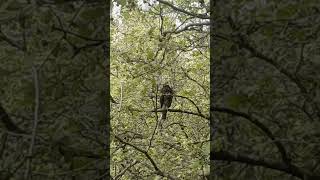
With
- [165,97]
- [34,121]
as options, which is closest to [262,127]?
[34,121]

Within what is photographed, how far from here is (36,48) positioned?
109 cm

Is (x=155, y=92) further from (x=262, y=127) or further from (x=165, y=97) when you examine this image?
(x=262, y=127)

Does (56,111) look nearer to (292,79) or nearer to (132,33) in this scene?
(292,79)

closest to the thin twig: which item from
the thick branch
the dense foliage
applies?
the thick branch

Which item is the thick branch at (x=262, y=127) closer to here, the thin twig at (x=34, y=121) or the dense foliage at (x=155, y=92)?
the thin twig at (x=34, y=121)

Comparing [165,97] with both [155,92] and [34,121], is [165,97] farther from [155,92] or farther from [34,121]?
[34,121]

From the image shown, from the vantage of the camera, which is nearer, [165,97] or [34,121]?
[34,121]

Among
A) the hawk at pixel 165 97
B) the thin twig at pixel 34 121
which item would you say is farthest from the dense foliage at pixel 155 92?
the thin twig at pixel 34 121

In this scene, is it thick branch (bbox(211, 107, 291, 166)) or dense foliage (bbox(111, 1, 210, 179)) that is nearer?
thick branch (bbox(211, 107, 291, 166))

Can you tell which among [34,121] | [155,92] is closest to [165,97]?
[155,92]

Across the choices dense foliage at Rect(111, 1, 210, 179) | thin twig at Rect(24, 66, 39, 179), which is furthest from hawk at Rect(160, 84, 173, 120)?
thin twig at Rect(24, 66, 39, 179)

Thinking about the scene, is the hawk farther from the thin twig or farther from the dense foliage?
the thin twig

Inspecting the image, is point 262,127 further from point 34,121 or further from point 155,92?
point 155,92

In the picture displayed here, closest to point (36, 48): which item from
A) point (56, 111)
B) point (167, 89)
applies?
point (56, 111)
